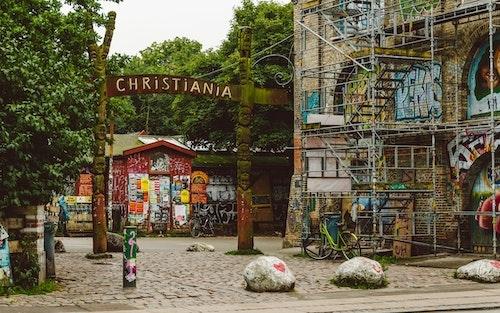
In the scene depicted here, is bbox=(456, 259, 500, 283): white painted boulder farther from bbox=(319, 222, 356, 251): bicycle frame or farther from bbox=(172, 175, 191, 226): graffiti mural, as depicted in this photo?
bbox=(172, 175, 191, 226): graffiti mural

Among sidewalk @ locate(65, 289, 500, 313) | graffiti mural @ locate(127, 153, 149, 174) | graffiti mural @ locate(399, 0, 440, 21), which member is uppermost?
graffiti mural @ locate(399, 0, 440, 21)

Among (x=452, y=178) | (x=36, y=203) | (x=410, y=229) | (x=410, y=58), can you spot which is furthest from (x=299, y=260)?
(x=36, y=203)

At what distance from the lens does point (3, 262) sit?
13.8 metres

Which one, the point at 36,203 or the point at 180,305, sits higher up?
the point at 36,203

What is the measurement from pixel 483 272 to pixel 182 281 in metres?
6.24

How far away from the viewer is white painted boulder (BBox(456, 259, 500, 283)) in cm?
1641

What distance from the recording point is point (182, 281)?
1633cm

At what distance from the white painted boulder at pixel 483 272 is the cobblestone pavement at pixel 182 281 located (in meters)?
0.31

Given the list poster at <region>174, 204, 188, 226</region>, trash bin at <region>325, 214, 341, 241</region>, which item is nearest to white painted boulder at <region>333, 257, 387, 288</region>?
trash bin at <region>325, 214, 341, 241</region>

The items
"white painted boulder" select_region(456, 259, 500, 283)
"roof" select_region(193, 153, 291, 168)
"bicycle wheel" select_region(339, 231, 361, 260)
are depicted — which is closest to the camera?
"white painted boulder" select_region(456, 259, 500, 283)

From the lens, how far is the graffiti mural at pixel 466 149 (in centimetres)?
2152

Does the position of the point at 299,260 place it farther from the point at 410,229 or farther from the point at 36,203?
the point at 36,203

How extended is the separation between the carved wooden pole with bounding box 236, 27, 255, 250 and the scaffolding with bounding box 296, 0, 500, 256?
1.97 m

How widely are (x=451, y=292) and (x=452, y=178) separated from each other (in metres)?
8.40
